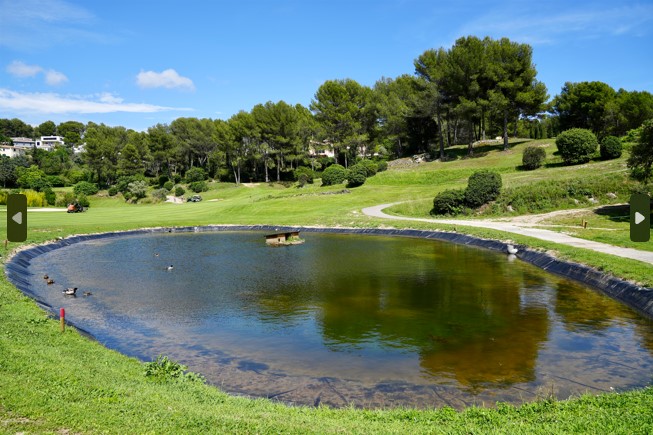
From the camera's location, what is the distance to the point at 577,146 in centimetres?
5378

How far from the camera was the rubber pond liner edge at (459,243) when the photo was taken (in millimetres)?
17000

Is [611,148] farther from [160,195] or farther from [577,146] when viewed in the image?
[160,195]

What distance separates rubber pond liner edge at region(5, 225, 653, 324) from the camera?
17.0 metres

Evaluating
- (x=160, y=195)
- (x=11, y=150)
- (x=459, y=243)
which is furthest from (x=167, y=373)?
(x=11, y=150)

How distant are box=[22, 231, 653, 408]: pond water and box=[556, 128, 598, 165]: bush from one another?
3276 centimetres


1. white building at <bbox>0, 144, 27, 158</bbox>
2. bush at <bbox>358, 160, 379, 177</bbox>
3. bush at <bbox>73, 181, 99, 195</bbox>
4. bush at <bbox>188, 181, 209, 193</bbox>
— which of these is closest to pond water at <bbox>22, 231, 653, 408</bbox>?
bush at <bbox>358, 160, 379, 177</bbox>

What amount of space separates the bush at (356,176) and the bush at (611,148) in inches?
1145

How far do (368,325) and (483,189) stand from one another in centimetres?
3119

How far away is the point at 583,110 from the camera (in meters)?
86.5

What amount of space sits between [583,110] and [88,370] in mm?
94890

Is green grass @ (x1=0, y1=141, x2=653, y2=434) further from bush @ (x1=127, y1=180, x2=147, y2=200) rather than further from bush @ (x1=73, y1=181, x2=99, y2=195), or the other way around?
bush @ (x1=73, y1=181, x2=99, y2=195)

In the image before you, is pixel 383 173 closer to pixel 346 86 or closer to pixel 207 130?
pixel 346 86

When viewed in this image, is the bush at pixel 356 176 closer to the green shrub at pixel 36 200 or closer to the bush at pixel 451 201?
the bush at pixel 451 201

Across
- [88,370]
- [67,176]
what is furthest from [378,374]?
[67,176]
